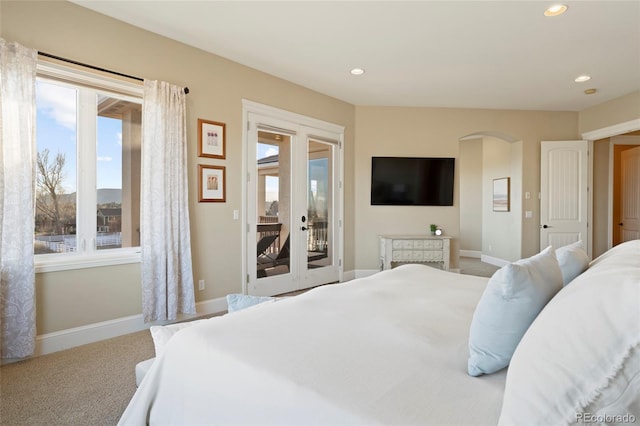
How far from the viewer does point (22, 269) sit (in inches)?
102

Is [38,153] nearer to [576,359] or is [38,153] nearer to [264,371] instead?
[264,371]

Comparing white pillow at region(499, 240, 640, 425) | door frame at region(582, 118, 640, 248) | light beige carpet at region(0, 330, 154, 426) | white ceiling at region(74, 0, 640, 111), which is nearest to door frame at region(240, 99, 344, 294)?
white ceiling at region(74, 0, 640, 111)

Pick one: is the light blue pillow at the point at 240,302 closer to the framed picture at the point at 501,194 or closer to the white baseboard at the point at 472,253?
the framed picture at the point at 501,194

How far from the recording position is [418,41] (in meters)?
3.57

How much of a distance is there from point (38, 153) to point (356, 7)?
9.45 ft

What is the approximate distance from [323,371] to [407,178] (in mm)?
5050

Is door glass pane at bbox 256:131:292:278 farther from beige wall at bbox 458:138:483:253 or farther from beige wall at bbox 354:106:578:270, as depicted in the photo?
beige wall at bbox 458:138:483:253

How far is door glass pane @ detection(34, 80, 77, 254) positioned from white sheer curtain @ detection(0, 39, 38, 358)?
25cm

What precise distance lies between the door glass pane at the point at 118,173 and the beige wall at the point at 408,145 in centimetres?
343

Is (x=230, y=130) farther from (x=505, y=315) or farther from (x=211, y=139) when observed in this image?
(x=505, y=315)

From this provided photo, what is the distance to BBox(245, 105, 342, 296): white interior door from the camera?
4.39 meters

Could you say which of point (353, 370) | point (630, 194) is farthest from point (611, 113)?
point (353, 370)

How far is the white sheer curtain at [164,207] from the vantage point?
3250 millimetres

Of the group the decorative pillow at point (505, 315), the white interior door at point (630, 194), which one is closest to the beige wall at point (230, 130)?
the white interior door at point (630, 194)
